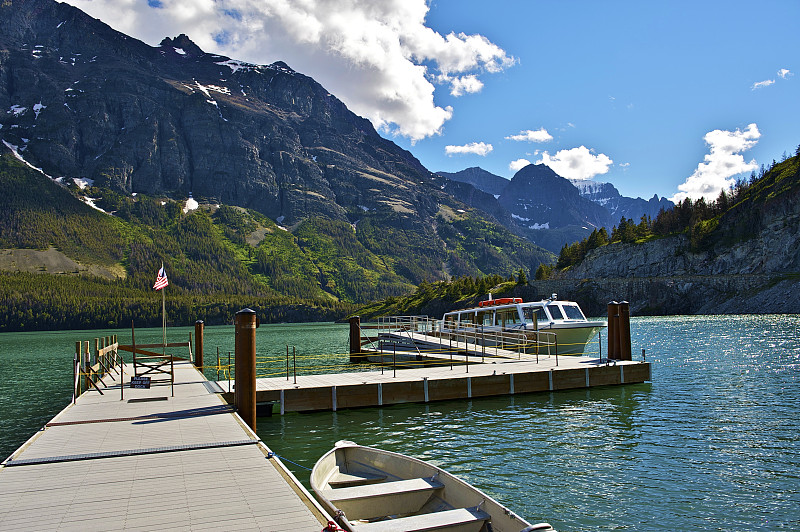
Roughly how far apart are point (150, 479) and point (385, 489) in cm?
458

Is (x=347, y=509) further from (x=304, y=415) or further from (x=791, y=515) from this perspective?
(x=304, y=415)

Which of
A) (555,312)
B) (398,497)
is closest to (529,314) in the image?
(555,312)

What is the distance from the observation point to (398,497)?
10.6 meters

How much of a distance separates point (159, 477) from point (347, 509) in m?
3.89

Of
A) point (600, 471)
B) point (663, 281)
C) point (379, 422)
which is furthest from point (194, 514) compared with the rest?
point (663, 281)

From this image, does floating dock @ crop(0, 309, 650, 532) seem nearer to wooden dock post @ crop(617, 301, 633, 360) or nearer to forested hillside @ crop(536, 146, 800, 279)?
wooden dock post @ crop(617, 301, 633, 360)

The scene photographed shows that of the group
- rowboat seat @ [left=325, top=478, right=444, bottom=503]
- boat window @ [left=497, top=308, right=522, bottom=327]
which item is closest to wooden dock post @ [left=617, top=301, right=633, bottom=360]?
boat window @ [left=497, top=308, right=522, bottom=327]

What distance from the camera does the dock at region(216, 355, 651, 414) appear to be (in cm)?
2398

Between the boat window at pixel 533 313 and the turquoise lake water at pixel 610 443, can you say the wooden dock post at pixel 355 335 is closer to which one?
the boat window at pixel 533 313

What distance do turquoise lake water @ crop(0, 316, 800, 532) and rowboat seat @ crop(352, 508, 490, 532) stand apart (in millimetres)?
3429

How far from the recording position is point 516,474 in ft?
49.6

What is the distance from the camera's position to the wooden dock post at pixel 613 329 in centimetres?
3173

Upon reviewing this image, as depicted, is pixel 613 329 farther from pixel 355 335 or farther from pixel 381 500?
pixel 381 500

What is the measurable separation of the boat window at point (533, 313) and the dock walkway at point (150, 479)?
88.6 ft
